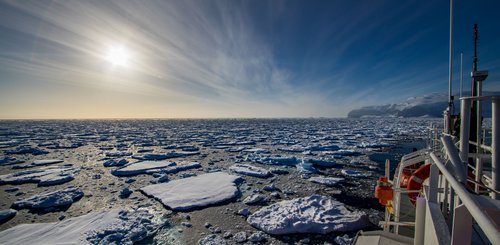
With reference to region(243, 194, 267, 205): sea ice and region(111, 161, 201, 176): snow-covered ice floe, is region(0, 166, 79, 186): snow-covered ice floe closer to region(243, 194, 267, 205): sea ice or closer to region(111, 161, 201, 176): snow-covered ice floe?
region(111, 161, 201, 176): snow-covered ice floe

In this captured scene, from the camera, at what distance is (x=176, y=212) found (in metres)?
6.08

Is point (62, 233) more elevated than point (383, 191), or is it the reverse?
point (383, 191)

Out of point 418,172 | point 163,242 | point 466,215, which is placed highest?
point 466,215

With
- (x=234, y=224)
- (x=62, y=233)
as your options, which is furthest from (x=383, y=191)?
(x=62, y=233)

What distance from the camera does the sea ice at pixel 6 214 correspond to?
5.61 m

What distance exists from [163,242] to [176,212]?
145 centimetres

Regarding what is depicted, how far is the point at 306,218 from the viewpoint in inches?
213

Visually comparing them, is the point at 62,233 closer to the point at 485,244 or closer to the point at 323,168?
the point at 485,244

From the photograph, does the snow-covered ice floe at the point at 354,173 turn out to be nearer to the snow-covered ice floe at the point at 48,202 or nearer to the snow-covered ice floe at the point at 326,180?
the snow-covered ice floe at the point at 326,180

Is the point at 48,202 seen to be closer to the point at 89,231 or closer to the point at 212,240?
the point at 89,231

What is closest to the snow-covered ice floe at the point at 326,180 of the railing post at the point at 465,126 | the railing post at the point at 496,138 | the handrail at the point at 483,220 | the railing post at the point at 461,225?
the railing post at the point at 465,126

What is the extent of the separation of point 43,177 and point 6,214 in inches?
166

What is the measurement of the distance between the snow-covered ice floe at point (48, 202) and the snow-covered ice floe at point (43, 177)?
196 centimetres

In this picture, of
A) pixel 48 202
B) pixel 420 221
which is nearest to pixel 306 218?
pixel 420 221
